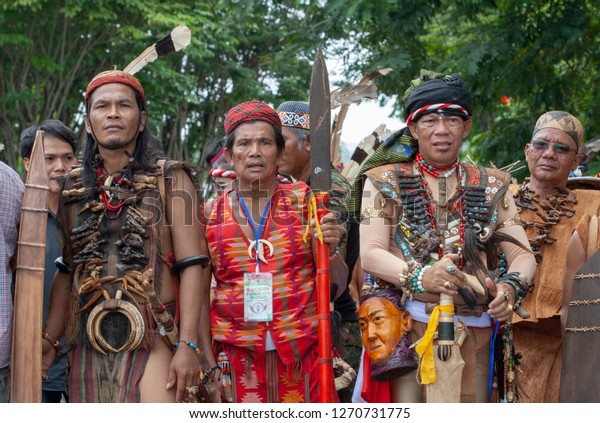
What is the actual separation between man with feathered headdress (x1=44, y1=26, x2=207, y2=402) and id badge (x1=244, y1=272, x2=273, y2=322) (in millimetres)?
287

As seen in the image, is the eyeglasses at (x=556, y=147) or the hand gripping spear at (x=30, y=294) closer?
the hand gripping spear at (x=30, y=294)

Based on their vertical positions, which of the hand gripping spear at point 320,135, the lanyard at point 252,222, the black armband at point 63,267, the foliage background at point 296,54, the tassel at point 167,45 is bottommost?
the black armband at point 63,267

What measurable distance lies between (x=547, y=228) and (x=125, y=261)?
9.31ft

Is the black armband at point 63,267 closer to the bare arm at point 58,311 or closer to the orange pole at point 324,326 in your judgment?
the bare arm at point 58,311

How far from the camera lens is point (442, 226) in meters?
4.71

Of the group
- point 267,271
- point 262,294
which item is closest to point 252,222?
point 267,271

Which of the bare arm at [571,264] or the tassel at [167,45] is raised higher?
the tassel at [167,45]

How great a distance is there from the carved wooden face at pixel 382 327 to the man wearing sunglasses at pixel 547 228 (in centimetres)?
155

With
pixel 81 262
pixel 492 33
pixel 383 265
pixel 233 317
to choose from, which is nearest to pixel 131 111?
pixel 81 262

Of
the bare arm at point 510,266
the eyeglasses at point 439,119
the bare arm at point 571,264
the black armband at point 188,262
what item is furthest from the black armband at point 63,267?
the bare arm at point 571,264

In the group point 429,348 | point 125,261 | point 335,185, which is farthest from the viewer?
point 335,185

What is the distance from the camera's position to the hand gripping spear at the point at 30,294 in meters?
4.37

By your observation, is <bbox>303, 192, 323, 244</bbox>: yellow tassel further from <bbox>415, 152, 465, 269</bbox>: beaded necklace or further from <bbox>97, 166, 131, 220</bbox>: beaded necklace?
<bbox>97, 166, 131, 220</bbox>: beaded necklace

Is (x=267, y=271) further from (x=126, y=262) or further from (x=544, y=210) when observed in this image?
(x=544, y=210)
